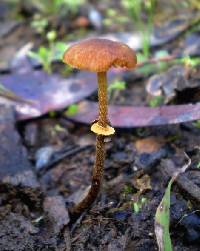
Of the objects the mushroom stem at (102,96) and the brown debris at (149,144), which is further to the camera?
the brown debris at (149,144)

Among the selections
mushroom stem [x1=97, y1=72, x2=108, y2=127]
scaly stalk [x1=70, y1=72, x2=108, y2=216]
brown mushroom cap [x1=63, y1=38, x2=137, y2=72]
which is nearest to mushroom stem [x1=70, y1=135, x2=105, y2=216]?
→ scaly stalk [x1=70, y1=72, x2=108, y2=216]

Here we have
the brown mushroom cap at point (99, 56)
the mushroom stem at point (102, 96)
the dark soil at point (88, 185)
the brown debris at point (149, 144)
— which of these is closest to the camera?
the brown mushroom cap at point (99, 56)

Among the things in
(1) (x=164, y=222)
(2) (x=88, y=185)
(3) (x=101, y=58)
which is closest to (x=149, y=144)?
(2) (x=88, y=185)

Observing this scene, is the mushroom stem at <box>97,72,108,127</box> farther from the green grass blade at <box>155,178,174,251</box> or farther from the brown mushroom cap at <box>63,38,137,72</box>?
the green grass blade at <box>155,178,174,251</box>

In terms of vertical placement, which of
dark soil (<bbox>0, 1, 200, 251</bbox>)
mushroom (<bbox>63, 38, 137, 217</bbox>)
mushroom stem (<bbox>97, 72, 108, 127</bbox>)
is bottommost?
dark soil (<bbox>0, 1, 200, 251</bbox>)

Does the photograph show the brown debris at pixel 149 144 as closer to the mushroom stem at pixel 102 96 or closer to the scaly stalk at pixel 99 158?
the scaly stalk at pixel 99 158

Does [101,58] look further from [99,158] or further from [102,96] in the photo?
[99,158]

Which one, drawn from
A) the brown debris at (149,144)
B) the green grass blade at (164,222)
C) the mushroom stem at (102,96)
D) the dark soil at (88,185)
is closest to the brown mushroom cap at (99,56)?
the mushroom stem at (102,96)
